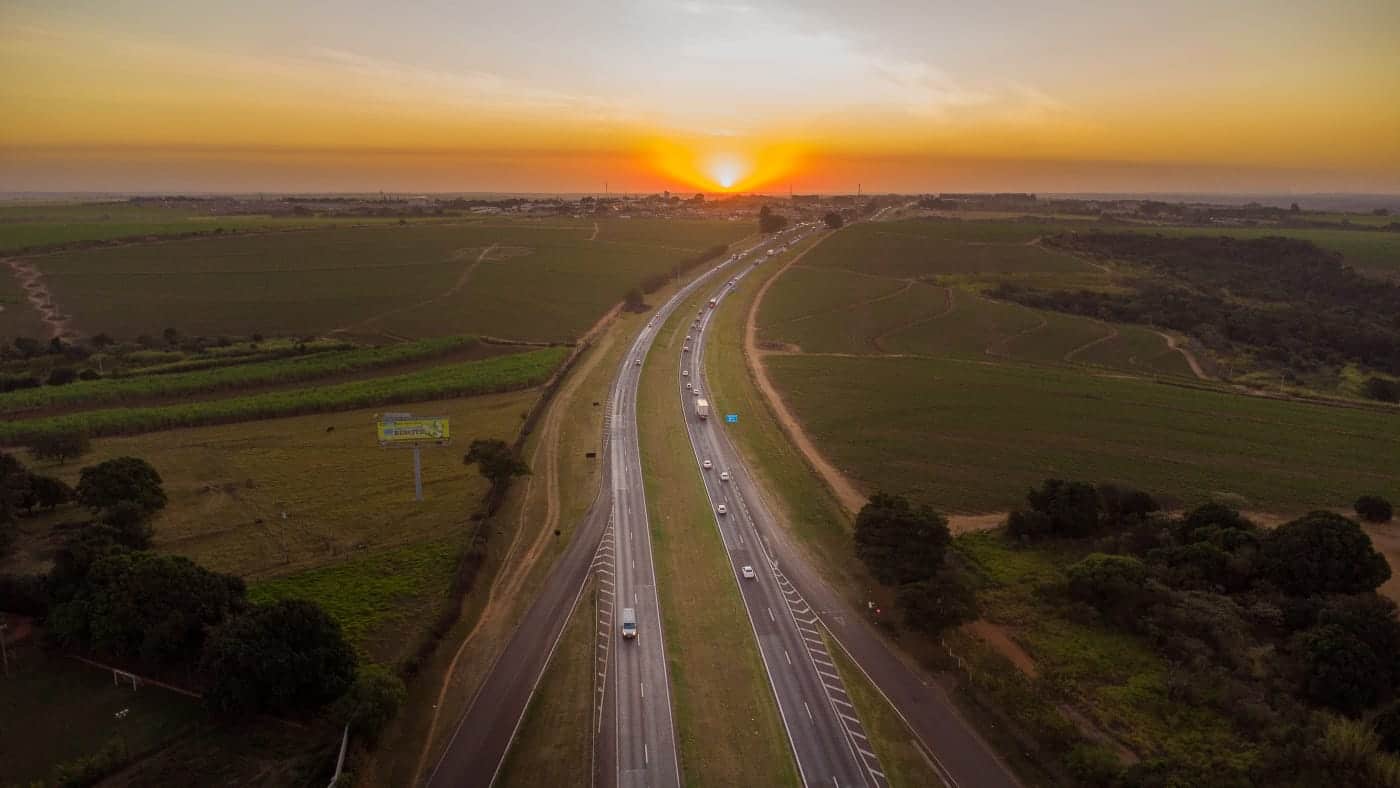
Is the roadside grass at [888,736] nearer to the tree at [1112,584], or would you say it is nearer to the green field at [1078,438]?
the tree at [1112,584]

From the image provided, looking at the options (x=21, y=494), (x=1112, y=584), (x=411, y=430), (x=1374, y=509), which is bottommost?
(x=1374, y=509)

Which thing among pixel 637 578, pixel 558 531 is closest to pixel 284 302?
pixel 558 531

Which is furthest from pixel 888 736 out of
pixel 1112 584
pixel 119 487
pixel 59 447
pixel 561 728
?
pixel 59 447

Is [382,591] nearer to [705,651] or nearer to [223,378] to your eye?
[705,651]

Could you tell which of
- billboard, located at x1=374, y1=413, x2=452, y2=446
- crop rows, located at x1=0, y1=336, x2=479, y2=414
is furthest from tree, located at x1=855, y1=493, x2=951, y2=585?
crop rows, located at x1=0, y1=336, x2=479, y2=414

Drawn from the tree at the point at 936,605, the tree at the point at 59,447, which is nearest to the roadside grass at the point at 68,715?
the tree at the point at 59,447

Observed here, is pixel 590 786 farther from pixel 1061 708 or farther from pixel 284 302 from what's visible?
pixel 284 302
